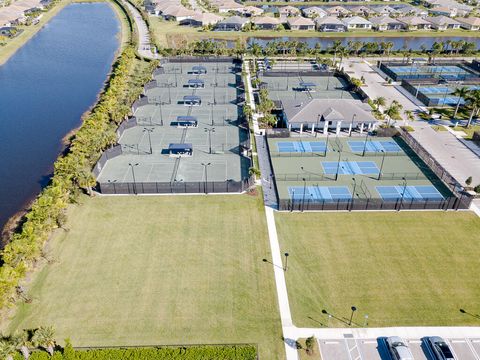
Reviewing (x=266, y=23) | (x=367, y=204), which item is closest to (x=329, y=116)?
(x=367, y=204)

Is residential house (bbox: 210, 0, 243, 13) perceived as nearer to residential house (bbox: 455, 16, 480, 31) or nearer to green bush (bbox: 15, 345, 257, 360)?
residential house (bbox: 455, 16, 480, 31)

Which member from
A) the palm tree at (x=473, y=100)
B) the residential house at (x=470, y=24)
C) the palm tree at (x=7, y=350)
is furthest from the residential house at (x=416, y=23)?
the palm tree at (x=7, y=350)

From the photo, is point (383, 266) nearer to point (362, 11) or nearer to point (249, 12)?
point (249, 12)

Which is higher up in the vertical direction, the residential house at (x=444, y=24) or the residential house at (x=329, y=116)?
the residential house at (x=444, y=24)

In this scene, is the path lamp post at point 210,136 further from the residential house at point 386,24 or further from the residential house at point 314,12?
the residential house at point 314,12

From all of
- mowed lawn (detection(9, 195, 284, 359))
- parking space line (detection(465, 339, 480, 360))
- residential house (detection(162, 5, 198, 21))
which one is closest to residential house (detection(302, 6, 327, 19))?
residential house (detection(162, 5, 198, 21))
